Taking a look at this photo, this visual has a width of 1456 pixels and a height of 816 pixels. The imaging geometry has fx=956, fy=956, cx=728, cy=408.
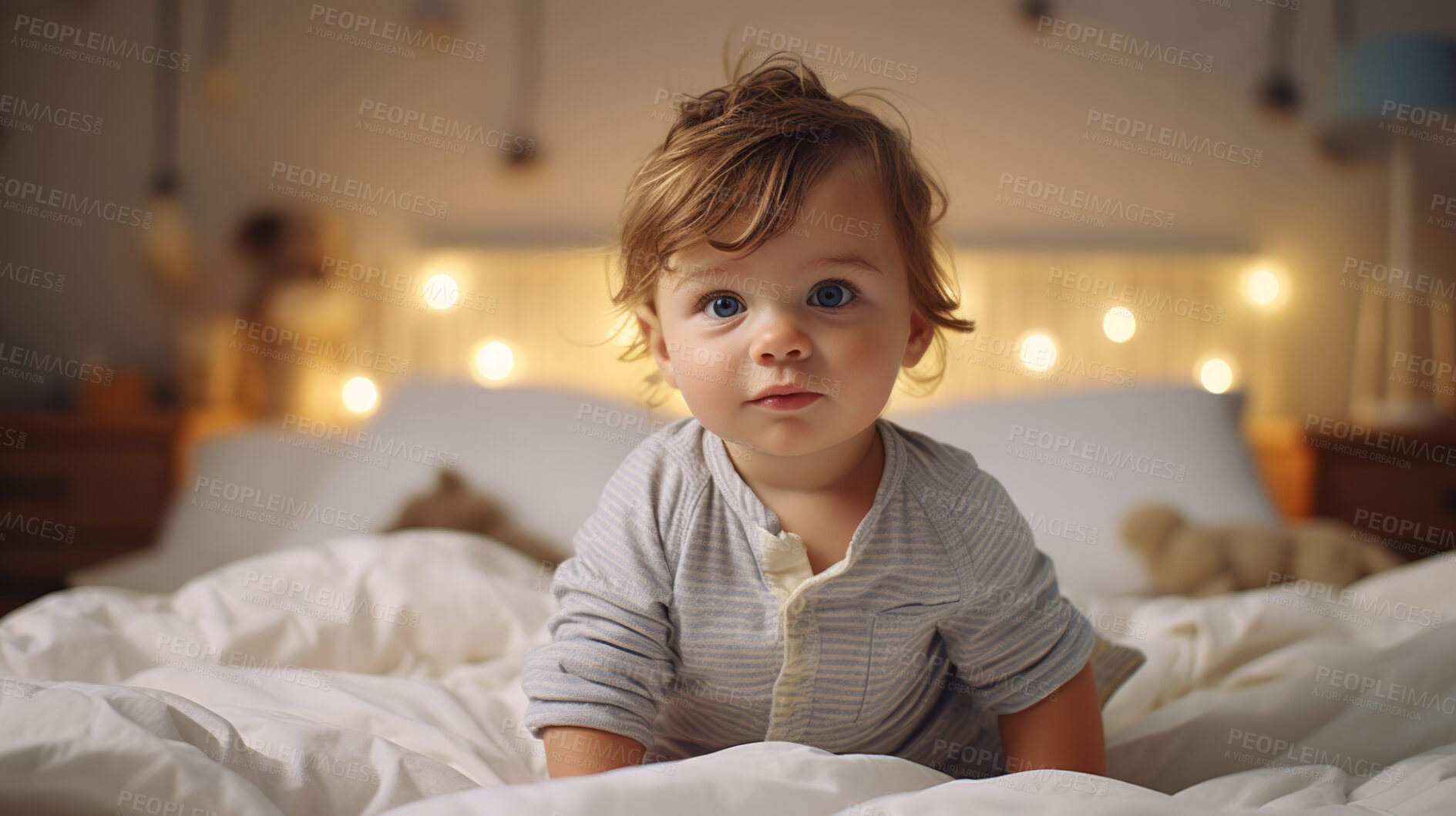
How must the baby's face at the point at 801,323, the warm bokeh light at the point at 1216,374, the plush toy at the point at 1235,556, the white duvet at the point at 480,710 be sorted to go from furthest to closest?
the warm bokeh light at the point at 1216,374
the plush toy at the point at 1235,556
the baby's face at the point at 801,323
the white duvet at the point at 480,710

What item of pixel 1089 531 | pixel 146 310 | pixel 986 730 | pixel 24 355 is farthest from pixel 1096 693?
pixel 24 355

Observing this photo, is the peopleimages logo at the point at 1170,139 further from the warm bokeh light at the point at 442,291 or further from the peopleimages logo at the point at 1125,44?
the warm bokeh light at the point at 442,291

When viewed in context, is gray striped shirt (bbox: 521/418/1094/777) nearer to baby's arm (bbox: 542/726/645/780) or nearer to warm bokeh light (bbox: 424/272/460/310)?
baby's arm (bbox: 542/726/645/780)

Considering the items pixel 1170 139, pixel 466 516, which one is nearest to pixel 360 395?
pixel 466 516

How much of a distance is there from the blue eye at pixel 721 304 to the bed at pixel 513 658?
33 cm

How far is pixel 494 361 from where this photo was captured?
2336mm

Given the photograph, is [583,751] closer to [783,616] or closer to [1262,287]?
[783,616]

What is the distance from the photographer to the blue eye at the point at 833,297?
756 mm

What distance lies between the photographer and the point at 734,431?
0.77 m

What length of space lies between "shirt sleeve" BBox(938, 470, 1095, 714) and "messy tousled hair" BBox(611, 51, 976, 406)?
20cm

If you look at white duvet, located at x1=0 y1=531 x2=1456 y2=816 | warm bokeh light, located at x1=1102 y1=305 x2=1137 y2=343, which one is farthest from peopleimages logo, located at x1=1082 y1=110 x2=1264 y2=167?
white duvet, located at x1=0 y1=531 x2=1456 y2=816

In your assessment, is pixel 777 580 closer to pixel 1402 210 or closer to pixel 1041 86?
pixel 1041 86

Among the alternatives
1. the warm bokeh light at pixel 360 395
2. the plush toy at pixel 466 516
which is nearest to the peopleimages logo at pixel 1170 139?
the plush toy at pixel 466 516

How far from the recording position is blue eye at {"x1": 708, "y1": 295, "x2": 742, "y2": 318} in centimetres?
76
